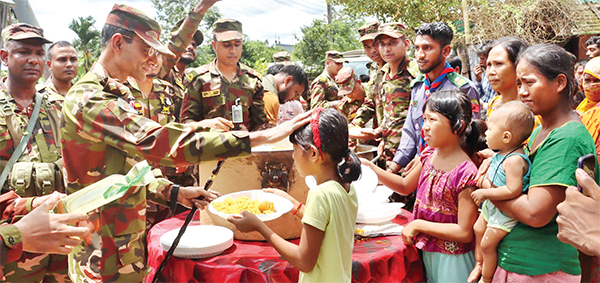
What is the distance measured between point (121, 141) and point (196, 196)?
618 millimetres

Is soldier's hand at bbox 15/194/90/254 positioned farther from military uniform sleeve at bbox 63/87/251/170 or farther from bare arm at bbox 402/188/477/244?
bare arm at bbox 402/188/477/244

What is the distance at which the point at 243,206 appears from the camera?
2.38m

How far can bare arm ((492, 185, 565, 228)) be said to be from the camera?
1.91 meters

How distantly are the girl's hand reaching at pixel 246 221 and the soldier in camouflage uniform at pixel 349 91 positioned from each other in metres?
4.34

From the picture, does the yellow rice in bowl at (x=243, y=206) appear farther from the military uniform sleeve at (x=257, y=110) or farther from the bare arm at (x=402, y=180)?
the military uniform sleeve at (x=257, y=110)

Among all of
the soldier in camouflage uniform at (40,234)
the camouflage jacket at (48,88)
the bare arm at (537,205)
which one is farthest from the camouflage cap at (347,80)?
the soldier in camouflage uniform at (40,234)

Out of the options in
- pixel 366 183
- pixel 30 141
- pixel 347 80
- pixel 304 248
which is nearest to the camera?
pixel 304 248

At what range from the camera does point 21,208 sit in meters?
2.24

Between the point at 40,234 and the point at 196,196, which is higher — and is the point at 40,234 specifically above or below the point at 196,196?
above

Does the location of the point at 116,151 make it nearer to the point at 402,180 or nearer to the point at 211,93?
the point at 402,180

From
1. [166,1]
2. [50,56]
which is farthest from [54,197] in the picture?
[166,1]

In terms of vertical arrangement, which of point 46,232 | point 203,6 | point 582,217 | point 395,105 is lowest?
point 582,217

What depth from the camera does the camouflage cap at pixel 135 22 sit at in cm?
225

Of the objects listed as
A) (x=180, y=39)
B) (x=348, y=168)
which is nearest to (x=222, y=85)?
(x=180, y=39)
